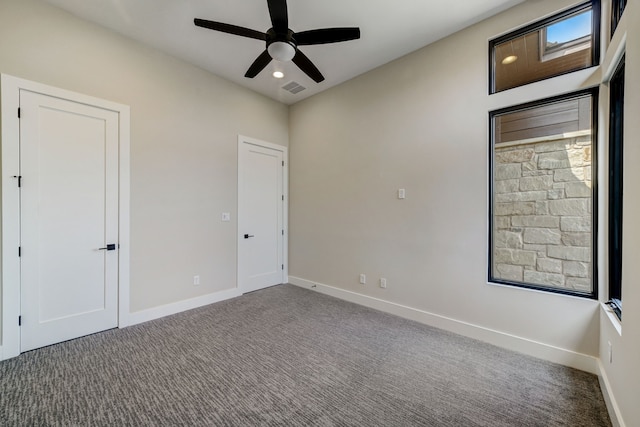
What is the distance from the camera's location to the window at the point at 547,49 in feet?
7.47

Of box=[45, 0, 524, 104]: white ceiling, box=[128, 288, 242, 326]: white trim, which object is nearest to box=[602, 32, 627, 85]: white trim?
box=[45, 0, 524, 104]: white ceiling

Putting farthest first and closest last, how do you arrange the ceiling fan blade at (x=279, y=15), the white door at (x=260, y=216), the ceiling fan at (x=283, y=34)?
the white door at (x=260, y=216), the ceiling fan at (x=283, y=34), the ceiling fan blade at (x=279, y=15)

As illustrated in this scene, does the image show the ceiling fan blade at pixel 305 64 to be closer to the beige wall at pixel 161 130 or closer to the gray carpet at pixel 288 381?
the beige wall at pixel 161 130

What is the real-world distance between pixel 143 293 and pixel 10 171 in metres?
1.71

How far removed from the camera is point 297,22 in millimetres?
2746

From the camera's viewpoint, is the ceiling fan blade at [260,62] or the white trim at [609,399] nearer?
the white trim at [609,399]

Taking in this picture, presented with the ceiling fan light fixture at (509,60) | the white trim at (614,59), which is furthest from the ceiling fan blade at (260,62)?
the white trim at (614,59)

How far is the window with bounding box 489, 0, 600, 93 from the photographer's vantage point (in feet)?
7.47

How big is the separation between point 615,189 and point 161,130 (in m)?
4.62

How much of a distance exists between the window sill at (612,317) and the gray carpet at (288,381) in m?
0.59

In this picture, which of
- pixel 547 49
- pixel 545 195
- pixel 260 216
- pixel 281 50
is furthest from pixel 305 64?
pixel 545 195

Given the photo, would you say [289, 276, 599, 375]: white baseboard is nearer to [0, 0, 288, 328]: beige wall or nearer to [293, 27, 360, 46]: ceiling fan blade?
[0, 0, 288, 328]: beige wall

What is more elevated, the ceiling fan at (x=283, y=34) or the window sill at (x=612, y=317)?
the ceiling fan at (x=283, y=34)

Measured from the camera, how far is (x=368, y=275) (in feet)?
12.3
